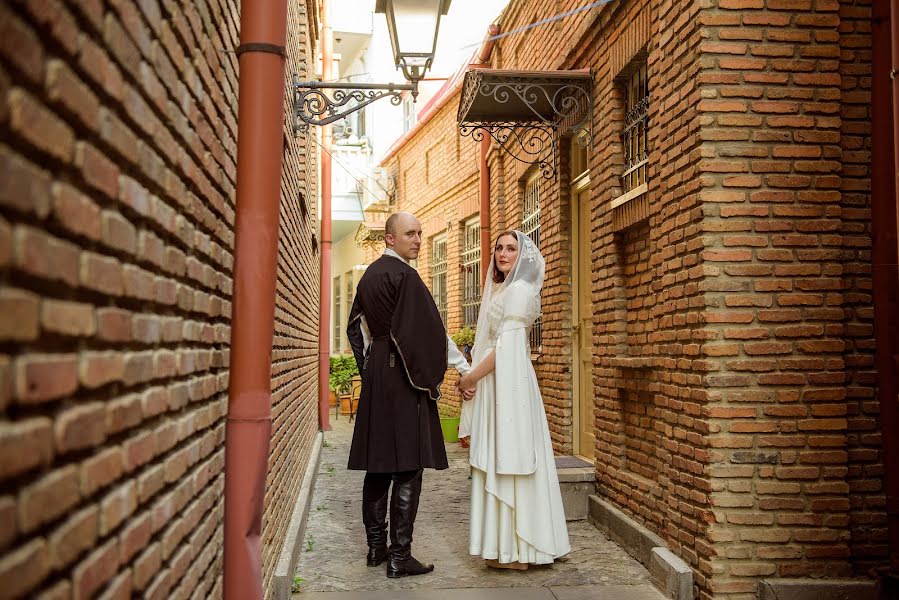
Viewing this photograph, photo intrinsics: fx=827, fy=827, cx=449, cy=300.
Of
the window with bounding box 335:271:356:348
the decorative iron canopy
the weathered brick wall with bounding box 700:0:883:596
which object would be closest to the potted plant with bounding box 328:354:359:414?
the window with bounding box 335:271:356:348

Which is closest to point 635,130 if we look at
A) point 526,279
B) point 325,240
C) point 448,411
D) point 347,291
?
point 526,279

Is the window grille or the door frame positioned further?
the window grille

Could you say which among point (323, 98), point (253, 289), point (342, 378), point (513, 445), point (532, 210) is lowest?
point (513, 445)

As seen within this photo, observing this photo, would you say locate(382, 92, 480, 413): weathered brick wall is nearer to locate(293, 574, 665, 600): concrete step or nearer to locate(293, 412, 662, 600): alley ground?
locate(293, 412, 662, 600): alley ground

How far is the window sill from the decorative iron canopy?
1072 millimetres

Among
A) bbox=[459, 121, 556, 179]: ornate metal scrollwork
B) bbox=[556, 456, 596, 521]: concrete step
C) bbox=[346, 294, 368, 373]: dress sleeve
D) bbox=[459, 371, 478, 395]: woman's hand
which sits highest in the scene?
bbox=[459, 121, 556, 179]: ornate metal scrollwork

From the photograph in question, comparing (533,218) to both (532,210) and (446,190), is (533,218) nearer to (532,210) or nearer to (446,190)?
(532,210)

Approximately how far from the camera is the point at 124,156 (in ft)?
4.92

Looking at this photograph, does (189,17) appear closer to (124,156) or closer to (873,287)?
(124,156)

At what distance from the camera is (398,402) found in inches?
201

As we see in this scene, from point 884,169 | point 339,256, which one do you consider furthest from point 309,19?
point 339,256

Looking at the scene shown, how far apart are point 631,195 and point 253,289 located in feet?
12.7

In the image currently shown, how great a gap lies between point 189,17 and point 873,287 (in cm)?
355

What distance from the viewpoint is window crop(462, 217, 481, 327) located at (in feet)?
42.1
